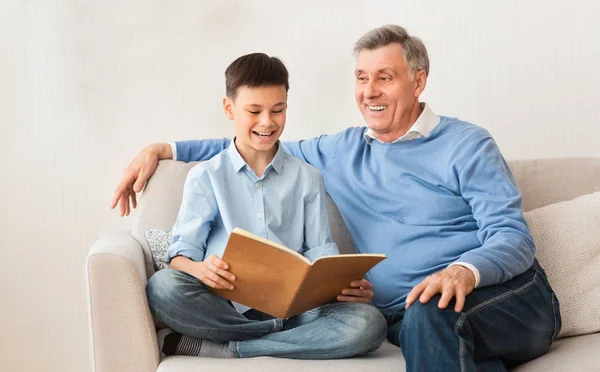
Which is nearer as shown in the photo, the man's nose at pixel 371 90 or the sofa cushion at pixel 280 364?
the sofa cushion at pixel 280 364

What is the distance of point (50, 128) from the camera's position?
315cm

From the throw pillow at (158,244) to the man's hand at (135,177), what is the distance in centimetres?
20

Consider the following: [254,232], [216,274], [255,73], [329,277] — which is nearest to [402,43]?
[255,73]

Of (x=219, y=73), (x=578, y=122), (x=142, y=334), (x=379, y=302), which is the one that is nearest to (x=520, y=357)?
(x=379, y=302)

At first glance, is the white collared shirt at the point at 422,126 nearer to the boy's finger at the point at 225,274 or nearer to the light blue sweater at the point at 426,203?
the light blue sweater at the point at 426,203

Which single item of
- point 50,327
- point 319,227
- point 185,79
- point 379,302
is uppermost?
point 185,79

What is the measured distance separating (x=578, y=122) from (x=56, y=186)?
2.10 meters

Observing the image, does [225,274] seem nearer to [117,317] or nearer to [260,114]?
[117,317]

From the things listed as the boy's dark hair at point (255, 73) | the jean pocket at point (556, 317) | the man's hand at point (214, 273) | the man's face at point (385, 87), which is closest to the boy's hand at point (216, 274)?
the man's hand at point (214, 273)

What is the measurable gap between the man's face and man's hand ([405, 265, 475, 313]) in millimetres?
726

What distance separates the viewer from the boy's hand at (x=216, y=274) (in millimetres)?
2008

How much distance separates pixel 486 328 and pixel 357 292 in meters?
0.38

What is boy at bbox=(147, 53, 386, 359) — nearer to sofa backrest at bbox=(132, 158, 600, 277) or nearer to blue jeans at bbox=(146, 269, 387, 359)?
blue jeans at bbox=(146, 269, 387, 359)

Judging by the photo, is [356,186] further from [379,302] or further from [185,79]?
[185,79]
